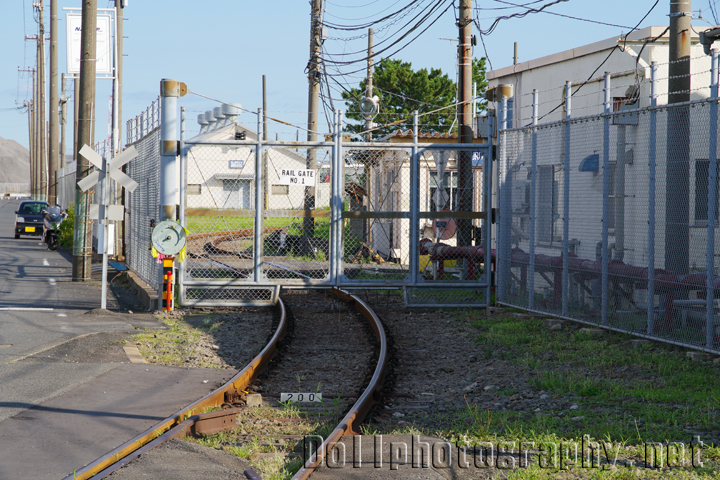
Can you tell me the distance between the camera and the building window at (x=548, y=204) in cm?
1142

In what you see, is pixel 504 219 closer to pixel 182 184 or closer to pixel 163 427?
pixel 182 184

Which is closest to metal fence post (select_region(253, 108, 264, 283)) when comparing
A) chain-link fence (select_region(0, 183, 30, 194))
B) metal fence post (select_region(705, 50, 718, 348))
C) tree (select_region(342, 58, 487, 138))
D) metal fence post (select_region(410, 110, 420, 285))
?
metal fence post (select_region(410, 110, 420, 285))

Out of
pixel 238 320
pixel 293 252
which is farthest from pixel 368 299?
pixel 293 252

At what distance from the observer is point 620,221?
1005cm

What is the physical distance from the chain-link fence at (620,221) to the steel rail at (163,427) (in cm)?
468

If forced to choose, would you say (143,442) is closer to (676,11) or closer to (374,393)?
(374,393)

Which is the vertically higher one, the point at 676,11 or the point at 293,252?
the point at 676,11

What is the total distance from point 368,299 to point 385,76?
144 feet

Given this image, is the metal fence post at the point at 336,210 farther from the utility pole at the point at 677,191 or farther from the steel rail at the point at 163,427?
the utility pole at the point at 677,191

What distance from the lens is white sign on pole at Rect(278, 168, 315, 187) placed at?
1312 cm

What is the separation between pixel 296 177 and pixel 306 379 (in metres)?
5.83

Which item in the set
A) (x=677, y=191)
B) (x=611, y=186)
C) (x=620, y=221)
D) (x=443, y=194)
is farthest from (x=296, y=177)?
(x=443, y=194)

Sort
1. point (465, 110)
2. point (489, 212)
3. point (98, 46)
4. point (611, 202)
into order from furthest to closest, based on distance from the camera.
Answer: point (98, 46), point (465, 110), point (489, 212), point (611, 202)

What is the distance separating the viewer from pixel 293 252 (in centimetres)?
2141
